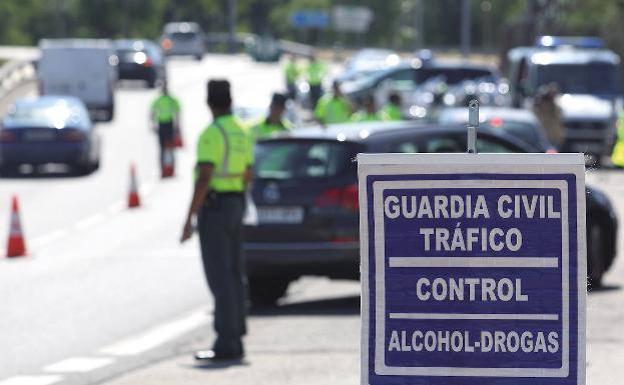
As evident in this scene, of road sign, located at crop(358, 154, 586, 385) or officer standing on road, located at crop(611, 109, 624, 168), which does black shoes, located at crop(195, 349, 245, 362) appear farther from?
officer standing on road, located at crop(611, 109, 624, 168)

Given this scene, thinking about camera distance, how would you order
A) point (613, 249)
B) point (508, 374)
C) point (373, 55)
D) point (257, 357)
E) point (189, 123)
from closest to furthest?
point (508, 374), point (257, 357), point (613, 249), point (189, 123), point (373, 55)

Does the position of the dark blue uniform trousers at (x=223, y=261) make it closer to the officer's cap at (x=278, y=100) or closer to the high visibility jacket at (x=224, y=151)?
the high visibility jacket at (x=224, y=151)

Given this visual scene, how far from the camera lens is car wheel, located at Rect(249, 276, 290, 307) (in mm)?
15391

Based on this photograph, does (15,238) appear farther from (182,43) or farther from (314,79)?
(182,43)

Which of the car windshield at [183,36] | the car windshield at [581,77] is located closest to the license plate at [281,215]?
the car windshield at [581,77]

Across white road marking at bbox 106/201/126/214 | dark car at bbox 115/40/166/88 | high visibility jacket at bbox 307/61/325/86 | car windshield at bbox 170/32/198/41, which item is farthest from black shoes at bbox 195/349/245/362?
car windshield at bbox 170/32/198/41

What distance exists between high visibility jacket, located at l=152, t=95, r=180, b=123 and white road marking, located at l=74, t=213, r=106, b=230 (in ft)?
24.6

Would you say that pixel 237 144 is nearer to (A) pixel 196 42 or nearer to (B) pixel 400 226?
(B) pixel 400 226

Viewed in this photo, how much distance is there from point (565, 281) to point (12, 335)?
753 centimetres

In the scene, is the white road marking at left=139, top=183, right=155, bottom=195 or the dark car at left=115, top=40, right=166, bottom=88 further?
the dark car at left=115, top=40, right=166, bottom=88

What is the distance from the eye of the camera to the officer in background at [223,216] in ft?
39.4

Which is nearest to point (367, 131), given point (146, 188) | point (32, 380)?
point (32, 380)

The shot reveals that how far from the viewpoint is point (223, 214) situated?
39.7 feet

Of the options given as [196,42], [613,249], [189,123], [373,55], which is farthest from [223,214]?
[196,42]
